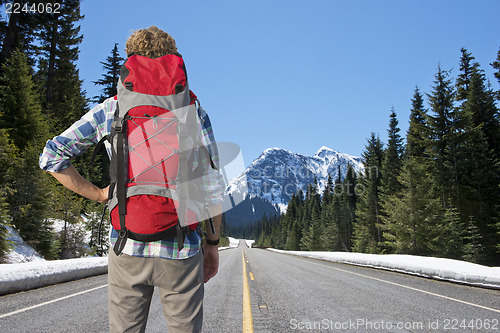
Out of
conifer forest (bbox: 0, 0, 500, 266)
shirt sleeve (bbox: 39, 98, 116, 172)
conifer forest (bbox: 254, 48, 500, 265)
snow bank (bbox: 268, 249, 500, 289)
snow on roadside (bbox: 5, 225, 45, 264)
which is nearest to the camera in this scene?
shirt sleeve (bbox: 39, 98, 116, 172)

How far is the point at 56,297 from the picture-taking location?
21.9ft

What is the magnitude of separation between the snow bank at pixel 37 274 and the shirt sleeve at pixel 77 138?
7.12 meters

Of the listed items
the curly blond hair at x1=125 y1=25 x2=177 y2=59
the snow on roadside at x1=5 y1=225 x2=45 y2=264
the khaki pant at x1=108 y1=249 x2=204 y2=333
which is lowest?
the snow on roadside at x1=5 y1=225 x2=45 y2=264

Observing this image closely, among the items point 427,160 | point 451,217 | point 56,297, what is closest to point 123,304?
point 56,297

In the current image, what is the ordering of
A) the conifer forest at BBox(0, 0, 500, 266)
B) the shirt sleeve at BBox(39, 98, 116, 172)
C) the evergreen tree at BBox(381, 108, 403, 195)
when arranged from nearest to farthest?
1. the shirt sleeve at BBox(39, 98, 116, 172)
2. the conifer forest at BBox(0, 0, 500, 266)
3. the evergreen tree at BBox(381, 108, 403, 195)

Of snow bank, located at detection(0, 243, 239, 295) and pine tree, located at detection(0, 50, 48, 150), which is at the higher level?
pine tree, located at detection(0, 50, 48, 150)

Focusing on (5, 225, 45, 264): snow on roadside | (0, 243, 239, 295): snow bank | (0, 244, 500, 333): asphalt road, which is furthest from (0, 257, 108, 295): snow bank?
(5, 225, 45, 264): snow on roadside

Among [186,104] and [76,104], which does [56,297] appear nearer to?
[186,104]

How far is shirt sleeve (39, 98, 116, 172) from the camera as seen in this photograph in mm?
1663

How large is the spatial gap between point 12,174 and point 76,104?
22366 mm

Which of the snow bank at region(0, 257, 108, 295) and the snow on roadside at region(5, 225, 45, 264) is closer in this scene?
the snow bank at region(0, 257, 108, 295)

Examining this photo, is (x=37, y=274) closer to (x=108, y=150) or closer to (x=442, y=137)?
(x=108, y=150)

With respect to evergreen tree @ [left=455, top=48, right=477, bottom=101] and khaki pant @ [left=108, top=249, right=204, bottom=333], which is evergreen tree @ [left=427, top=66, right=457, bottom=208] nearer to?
evergreen tree @ [left=455, top=48, right=477, bottom=101]

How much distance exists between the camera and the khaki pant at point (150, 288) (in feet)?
5.04
